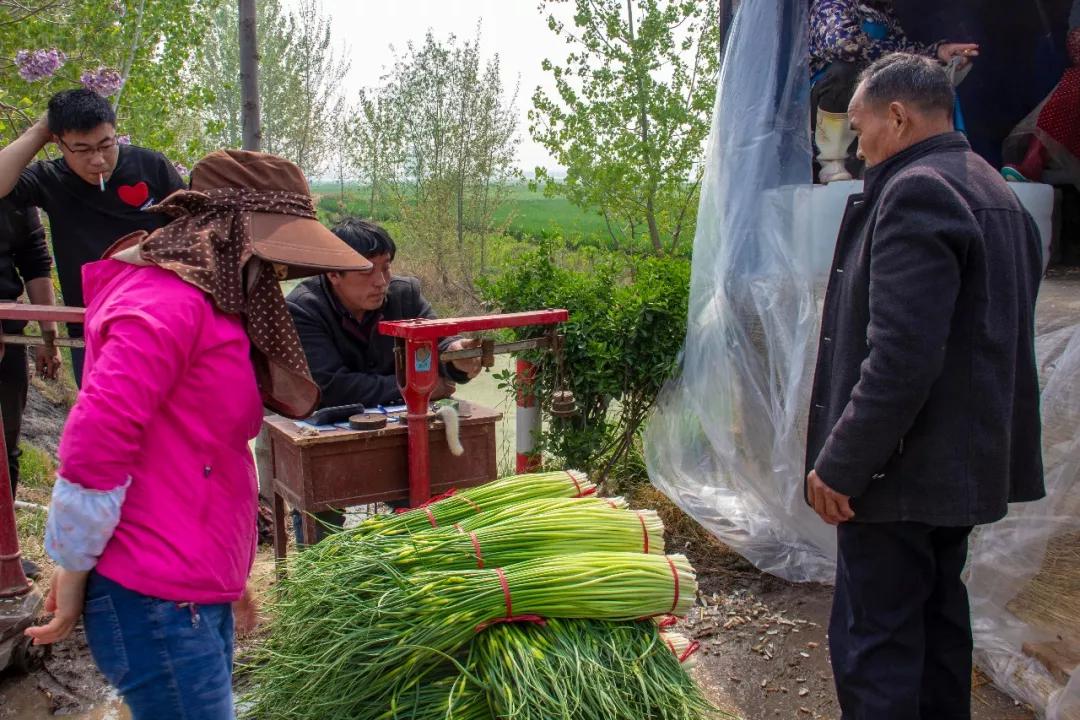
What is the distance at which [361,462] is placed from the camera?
2.96 metres

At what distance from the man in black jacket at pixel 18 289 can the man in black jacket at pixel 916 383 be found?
303 centimetres

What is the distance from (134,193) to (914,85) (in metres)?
2.95

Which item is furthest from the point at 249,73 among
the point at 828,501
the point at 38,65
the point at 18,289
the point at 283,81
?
the point at 283,81

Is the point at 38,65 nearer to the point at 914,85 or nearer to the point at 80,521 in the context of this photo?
the point at 80,521

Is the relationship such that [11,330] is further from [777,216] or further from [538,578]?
[777,216]

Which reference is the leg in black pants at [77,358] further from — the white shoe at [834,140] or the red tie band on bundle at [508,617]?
the white shoe at [834,140]

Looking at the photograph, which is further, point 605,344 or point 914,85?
point 605,344

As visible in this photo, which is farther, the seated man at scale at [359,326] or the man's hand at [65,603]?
the seated man at scale at [359,326]

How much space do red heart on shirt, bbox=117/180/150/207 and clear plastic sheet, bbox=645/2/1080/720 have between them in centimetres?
235

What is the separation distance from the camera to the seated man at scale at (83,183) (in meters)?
3.40

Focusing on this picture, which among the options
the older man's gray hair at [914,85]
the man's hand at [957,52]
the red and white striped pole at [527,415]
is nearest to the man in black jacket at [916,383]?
the older man's gray hair at [914,85]

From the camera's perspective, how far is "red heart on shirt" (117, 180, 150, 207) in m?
3.64

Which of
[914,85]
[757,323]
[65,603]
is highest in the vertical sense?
[914,85]

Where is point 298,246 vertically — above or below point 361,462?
above
